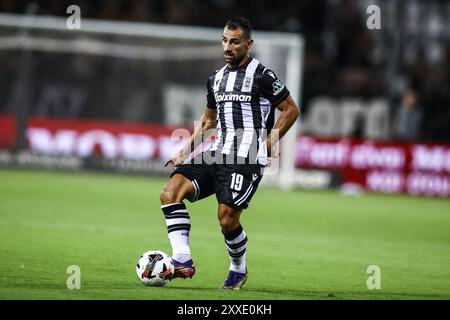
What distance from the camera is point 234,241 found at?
8141 mm

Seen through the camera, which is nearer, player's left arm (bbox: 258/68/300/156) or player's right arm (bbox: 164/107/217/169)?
player's left arm (bbox: 258/68/300/156)

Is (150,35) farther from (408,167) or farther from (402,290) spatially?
(402,290)

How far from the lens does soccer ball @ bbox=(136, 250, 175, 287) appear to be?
776cm

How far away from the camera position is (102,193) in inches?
720

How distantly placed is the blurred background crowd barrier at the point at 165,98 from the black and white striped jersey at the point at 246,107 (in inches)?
541

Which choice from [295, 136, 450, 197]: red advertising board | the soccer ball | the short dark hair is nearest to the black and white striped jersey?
the short dark hair

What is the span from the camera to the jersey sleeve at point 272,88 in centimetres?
815

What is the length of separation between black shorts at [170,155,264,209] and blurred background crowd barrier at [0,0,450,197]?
13882 millimetres

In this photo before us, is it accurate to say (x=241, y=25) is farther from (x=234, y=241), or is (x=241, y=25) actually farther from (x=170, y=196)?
(x=234, y=241)

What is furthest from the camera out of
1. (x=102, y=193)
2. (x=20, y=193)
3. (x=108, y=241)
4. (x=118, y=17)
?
(x=118, y=17)

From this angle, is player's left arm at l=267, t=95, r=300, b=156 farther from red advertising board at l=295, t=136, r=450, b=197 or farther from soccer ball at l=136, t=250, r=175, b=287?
red advertising board at l=295, t=136, r=450, b=197

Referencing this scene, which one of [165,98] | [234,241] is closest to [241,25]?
[234,241]
